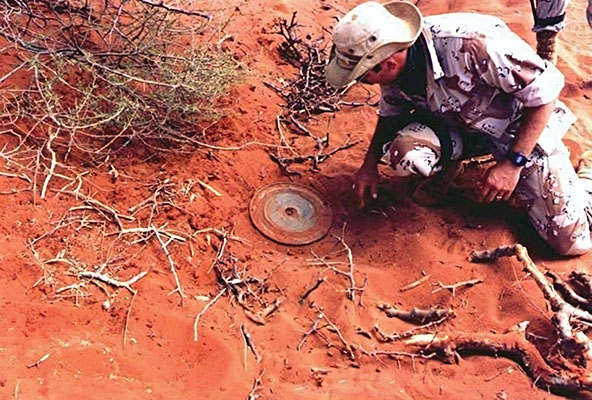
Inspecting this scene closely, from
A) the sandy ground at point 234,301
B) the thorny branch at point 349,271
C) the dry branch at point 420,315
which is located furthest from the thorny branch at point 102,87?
the dry branch at point 420,315

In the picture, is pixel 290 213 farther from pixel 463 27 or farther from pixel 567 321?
pixel 567 321

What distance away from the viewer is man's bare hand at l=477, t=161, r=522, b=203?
10.2ft

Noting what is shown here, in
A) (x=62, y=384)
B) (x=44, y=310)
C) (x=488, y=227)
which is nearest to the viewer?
(x=62, y=384)

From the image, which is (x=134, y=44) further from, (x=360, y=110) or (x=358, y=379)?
(x=358, y=379)

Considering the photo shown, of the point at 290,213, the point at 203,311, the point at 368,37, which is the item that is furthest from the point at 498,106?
the point at 203,311

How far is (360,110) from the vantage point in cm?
447

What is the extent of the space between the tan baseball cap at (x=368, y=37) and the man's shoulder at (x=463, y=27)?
145mm

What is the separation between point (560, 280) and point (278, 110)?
6.64 ft

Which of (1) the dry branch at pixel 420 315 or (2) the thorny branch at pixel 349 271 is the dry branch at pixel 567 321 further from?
(2) the thorny branch at pixel 349 271

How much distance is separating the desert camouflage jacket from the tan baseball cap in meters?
0.15

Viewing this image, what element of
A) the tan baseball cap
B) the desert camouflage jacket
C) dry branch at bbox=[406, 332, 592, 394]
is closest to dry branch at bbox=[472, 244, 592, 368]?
dry branch at bbox=[406, 332, 592, 394]

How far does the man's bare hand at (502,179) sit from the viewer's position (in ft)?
10.2

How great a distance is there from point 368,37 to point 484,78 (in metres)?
0.57

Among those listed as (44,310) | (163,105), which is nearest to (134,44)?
(163,105)
